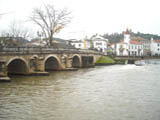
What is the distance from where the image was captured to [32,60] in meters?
35.7

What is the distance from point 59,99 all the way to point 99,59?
5069cm

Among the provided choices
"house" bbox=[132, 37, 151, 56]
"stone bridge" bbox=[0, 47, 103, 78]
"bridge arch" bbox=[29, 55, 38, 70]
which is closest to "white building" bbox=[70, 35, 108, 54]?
"house" bbox=[132, 37, 151, 56]

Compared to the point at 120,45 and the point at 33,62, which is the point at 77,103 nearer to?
the point at 33,62

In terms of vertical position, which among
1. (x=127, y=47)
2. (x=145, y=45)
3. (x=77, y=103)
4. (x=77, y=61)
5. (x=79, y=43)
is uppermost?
(x=79, y=43)

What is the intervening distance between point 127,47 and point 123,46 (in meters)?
2.19

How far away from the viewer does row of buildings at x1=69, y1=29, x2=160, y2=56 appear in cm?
11182

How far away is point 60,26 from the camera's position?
55969 millimetres

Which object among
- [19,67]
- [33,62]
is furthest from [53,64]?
[19,67]

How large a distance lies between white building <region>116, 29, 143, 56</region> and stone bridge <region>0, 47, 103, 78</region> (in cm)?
6846

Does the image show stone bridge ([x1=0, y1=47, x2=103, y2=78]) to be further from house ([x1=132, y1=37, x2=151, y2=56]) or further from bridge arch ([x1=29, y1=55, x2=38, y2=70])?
house ([x1=132, y1=37, x2=151, y2=56])

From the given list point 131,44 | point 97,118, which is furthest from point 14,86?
point 131,44

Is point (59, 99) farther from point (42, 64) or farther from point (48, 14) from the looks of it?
point (48, 14)

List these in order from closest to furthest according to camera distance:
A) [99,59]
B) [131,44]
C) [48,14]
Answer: [48,14] → [99,59] → [131,44]

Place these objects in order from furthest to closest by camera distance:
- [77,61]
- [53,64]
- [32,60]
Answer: [77,61], [53,64], [32,60]
